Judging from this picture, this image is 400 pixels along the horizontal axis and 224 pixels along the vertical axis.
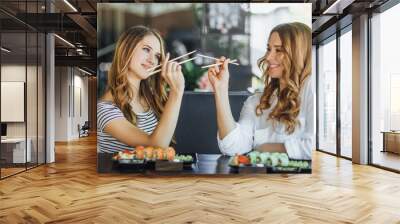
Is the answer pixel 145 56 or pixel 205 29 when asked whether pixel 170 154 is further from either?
pixel 205 29

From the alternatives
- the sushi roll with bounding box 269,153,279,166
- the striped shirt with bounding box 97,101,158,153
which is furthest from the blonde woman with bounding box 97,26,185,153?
the sushi roll with bounding box 269,153,279,166

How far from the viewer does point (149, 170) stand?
6.43 m

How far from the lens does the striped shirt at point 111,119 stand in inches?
253

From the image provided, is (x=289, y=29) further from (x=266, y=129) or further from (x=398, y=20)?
(x=398, y=20)

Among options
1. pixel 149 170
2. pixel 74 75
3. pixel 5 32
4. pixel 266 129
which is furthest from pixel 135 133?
pixel 74 75

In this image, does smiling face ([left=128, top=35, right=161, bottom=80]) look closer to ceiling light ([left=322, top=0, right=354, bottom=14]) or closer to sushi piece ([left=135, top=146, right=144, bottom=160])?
sushi piece ([left=135, top=146, right=144, bottom=160])

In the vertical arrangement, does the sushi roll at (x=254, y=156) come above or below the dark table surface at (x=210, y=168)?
above

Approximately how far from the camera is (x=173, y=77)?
6430 mm

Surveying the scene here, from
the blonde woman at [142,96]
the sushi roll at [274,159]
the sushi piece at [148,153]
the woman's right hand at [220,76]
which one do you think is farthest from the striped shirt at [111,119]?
the sushi roll at [274,159]

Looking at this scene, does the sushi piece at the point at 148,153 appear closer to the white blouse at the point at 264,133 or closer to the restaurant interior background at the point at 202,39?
the restaurant interior background at the point at 202,39

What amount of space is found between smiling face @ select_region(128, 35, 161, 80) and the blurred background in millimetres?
193

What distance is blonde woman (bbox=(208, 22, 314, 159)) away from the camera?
21.0 feet

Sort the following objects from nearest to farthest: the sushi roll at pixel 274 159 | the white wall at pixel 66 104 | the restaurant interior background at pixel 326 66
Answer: the sushi roll at pixel 274 159 → the restaurant interior background at pixel 326 66 → the white wall at pixel 66 104

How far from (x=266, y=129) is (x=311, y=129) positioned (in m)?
0.74
